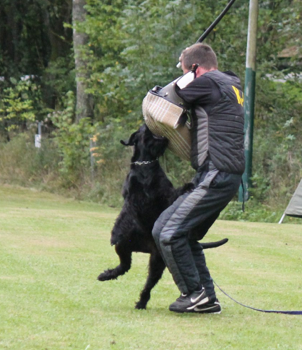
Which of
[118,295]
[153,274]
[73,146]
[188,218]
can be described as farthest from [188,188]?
[73,146]

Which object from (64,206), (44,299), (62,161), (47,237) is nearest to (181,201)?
(44,299)

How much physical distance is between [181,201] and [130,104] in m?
13.7

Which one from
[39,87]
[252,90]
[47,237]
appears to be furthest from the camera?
[39,87]

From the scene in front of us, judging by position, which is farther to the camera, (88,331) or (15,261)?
(15,261)

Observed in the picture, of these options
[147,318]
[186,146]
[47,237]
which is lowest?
[47,237]

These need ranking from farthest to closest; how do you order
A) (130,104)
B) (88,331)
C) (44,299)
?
1. (130,104)
2. (44,299)
3. (88,331)

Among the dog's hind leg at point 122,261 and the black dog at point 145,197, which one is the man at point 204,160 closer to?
the black dog at point 145,197

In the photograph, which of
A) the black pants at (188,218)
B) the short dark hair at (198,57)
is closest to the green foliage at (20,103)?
the short dark hair at (198,57)

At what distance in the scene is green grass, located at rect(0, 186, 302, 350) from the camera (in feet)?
15.6

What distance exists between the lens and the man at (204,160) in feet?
17.7

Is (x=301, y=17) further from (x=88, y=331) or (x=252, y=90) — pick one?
(x=88, y=331)

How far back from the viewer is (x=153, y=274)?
225 inches

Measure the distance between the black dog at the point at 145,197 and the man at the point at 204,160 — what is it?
14 cm

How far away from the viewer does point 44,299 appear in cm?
600
